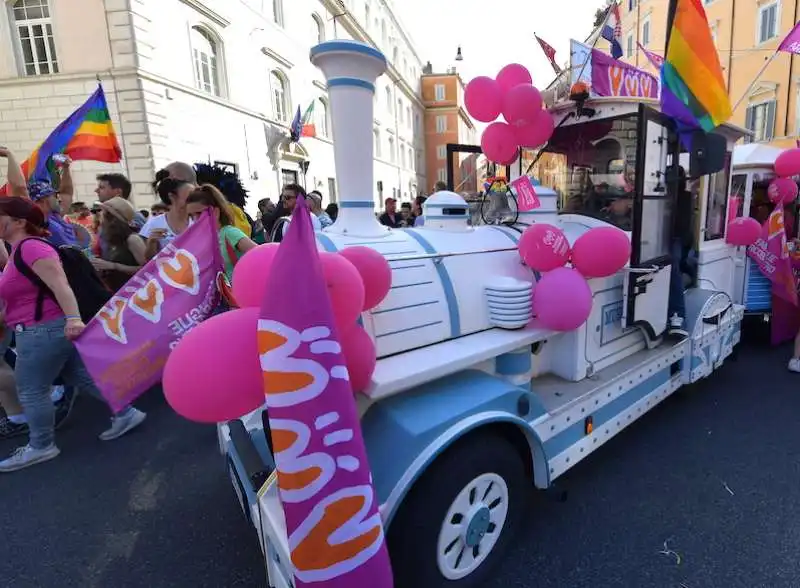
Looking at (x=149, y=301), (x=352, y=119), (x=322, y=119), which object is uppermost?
(x=322, y=119)

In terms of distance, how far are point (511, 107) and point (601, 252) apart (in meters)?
1.16

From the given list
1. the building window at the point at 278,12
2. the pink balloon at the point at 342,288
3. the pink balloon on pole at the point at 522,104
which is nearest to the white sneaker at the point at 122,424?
the pink balloon at the point at 342,288

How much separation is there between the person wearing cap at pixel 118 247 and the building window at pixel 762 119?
20.7 metres

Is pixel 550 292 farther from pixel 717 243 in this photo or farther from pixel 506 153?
pixel 717 243

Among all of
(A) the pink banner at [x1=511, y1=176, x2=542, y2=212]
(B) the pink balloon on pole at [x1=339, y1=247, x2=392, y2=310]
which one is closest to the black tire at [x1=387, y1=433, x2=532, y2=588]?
(B) the pink balloon on pole at [x1=339, y1=247, x2=392, y2=310]

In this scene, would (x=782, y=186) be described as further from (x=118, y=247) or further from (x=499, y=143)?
(x=118, y=247)

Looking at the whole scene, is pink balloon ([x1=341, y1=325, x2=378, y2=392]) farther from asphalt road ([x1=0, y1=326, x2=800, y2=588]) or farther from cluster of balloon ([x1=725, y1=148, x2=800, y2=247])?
cluster of balloon ([x1=725, y1=148, x2=800, y2=247])

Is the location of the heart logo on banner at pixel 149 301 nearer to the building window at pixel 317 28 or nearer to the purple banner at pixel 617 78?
the purple banner at pixel 617 78

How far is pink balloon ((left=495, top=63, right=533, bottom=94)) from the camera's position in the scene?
114 inches

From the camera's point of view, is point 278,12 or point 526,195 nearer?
point 526,195

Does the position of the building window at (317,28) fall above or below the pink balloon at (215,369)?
above

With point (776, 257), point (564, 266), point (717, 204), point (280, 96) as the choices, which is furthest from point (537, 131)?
point (280, 96)

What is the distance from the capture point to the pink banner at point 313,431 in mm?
1118

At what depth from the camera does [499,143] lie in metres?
3.21
